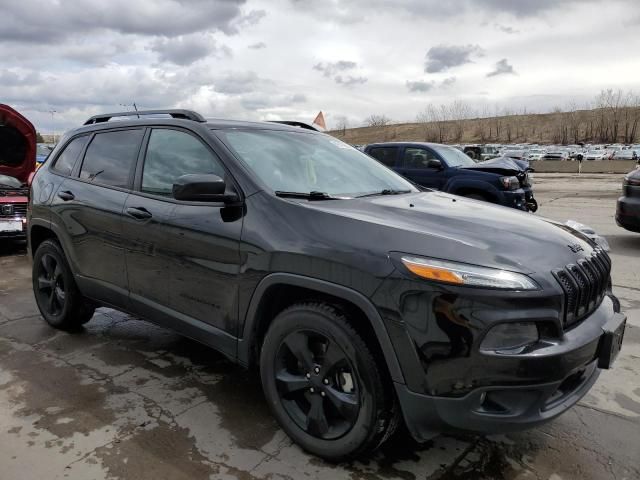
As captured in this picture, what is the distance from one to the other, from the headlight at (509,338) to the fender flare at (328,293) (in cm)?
39

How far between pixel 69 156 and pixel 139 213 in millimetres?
1415

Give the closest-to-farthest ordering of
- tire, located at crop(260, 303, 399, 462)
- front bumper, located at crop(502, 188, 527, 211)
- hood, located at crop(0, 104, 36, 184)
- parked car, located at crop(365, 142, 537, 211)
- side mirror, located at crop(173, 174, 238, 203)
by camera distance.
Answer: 1. tire, located at crop(260, 303, 399, 462)
2. side mirror, located at crop(173, 174, 238, 203)
3. hood, located at crop(0, 104, 36, 184)
4. front bumper, located at crop(502, 188, 527, 211)
5. parked car, located at crop(365, 142, 537, 211)

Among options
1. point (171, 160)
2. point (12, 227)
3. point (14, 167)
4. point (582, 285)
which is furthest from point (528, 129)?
point (582, 285)

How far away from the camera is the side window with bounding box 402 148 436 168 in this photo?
34.7 ft

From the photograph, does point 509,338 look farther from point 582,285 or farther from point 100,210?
point 100,210

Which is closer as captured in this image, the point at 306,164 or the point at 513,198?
the point at 306,164

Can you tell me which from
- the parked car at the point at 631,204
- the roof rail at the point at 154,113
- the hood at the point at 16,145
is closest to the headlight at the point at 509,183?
the parked car at the point at 631,204

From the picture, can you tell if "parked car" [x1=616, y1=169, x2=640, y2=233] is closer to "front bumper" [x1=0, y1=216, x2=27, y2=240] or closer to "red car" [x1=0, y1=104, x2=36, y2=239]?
"red car" [x1=0, y1=104, x2=36, y2=239]

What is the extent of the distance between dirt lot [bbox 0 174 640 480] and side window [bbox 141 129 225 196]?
4.23 ft

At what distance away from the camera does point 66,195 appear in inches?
162

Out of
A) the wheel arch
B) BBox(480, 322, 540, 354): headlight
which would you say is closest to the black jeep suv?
BBox(480, 322, 540, 354): headlight

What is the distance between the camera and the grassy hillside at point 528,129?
92.1m

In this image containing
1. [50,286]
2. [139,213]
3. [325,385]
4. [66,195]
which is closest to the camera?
[325,385]

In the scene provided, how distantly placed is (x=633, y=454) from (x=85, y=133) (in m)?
4.32
